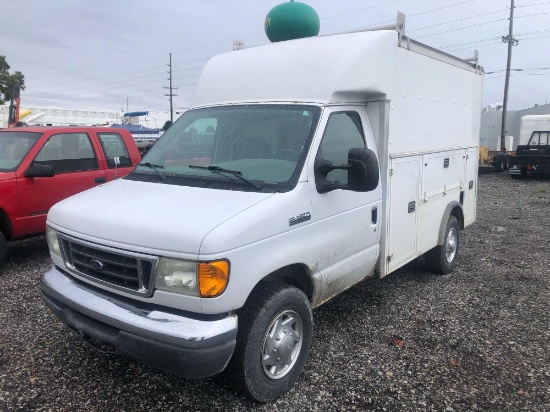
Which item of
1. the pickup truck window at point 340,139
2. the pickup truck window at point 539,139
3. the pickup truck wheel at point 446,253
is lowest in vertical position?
the pickup truck wheel at point 446,253

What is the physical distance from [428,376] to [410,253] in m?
1.66

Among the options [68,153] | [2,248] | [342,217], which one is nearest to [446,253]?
[342,217]

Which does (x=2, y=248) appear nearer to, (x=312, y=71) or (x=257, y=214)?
(x=257, y=214)

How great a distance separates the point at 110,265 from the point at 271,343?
4.02 ft

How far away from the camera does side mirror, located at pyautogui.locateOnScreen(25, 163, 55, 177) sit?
6.07 m

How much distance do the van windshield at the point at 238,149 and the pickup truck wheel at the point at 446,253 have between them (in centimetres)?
310

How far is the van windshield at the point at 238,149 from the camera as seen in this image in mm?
3395

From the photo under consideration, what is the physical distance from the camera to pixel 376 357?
3.91m

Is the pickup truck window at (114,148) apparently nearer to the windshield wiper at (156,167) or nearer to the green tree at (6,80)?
the windshield wiper at (156,167)

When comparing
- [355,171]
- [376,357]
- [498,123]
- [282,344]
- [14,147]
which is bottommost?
[376,357]

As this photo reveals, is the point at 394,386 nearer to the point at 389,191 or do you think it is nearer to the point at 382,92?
the point at 389,191

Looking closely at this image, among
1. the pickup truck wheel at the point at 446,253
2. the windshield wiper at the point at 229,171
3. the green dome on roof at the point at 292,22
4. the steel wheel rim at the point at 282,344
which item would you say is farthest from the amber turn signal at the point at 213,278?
the pickup truck wheel at the point at 446,253

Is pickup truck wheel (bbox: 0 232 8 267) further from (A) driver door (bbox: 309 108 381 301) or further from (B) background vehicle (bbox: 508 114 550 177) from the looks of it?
(B) background vehicle (bbox: 508 114 550 177)

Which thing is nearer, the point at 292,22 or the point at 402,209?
the point at 402,209
